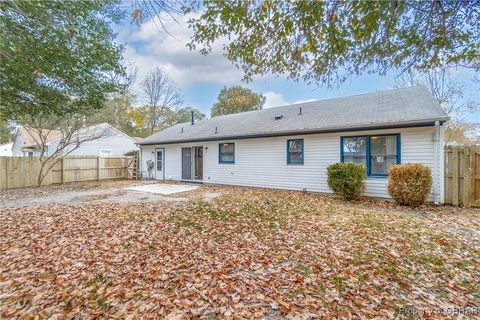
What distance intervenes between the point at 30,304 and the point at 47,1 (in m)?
4.69

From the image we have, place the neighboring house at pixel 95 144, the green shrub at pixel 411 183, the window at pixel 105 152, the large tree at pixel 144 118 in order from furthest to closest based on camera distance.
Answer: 1. the large tree at pixel 144 118
2. the window at pixel 105 152
3. the neighboring house at pixel 95 144
4. the green shrub at pixel 411 183

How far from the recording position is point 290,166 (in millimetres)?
9633

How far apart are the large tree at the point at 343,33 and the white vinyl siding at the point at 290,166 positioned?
11.4 ft

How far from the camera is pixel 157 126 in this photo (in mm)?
27438

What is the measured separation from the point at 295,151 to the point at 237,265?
7.05 meters

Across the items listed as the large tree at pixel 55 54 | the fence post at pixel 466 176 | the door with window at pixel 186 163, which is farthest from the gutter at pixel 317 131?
the large tree at pixel 55 54

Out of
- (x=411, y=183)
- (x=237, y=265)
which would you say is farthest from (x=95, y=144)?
(x=411, y=183)

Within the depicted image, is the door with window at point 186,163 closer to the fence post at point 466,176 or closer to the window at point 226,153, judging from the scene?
the window at point 226,153

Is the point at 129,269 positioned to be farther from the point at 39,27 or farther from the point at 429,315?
the point at 39,27

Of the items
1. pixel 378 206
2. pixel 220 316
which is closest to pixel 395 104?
pixel 378 206

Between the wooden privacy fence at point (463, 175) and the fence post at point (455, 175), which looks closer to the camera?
the wooden privacy fence at point (463, 175)

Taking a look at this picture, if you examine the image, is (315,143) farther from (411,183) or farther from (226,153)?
(226,153)

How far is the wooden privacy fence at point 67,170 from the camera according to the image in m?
10.6

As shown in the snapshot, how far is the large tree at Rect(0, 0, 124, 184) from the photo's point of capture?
3920 millimetres
